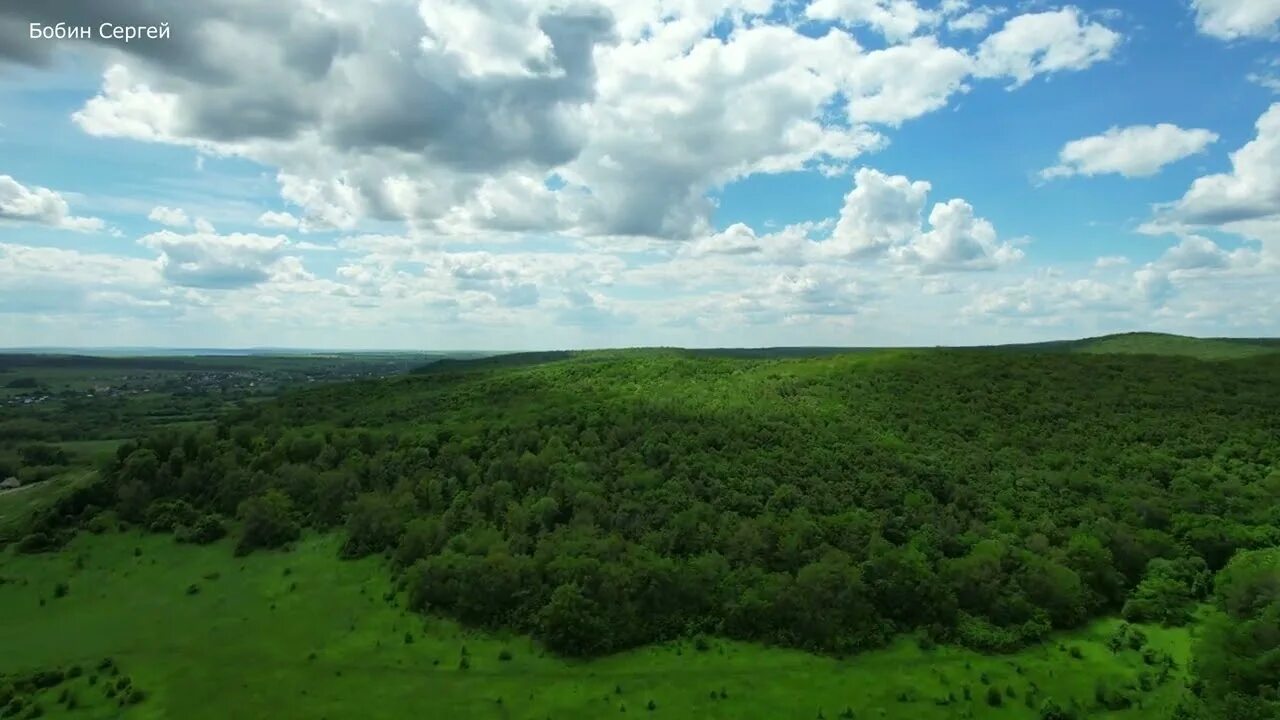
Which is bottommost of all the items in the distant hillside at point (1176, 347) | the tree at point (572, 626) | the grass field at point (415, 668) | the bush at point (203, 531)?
the grass field at point (415, 668)

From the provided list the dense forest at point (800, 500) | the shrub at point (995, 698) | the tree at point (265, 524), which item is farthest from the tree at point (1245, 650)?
the tree at point (265, 524)

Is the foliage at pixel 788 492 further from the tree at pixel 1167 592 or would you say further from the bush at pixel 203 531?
the bush at pixel 203 531

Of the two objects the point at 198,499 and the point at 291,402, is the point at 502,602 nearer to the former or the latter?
the point at 198,499

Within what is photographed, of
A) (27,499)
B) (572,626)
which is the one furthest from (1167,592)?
(27,499)

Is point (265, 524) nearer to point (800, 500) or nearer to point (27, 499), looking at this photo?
point (27, 499)

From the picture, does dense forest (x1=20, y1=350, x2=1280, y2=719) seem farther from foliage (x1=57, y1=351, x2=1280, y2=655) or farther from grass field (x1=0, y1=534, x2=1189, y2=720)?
grass field (x1=0, y1=534, x2=1189, y2=720)

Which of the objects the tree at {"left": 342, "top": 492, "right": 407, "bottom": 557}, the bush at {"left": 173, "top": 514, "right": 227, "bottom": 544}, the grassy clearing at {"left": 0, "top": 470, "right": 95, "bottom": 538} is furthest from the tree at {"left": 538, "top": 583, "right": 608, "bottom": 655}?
the grassy clearing at {"left": 0, "top": 470, "right": 95, "bottom": 538}

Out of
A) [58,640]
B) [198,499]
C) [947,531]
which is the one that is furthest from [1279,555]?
[198,499]
